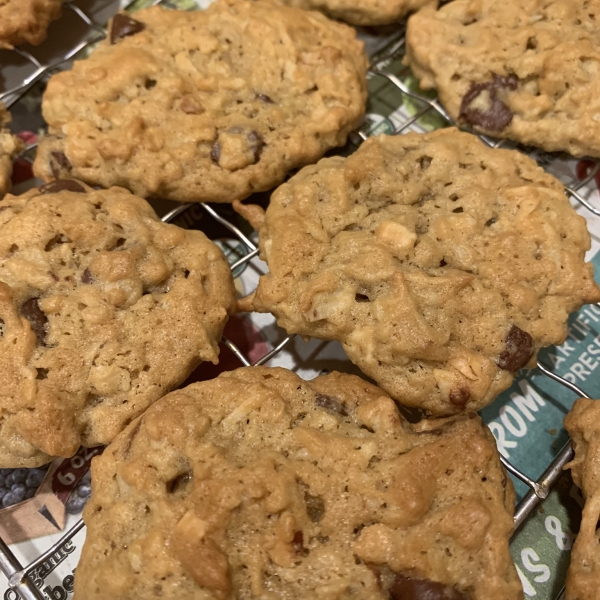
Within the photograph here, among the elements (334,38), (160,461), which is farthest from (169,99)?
(160,461)

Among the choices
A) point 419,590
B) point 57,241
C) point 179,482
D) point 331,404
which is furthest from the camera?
point 57,241

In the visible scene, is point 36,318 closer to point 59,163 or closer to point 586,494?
point 59,163

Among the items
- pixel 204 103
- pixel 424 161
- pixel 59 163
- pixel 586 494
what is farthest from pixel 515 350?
pixel 59 163

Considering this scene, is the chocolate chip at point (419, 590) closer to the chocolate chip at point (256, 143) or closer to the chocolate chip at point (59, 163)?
the chocolate chip at point (256, 143)

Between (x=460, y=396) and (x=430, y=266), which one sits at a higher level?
(x=430, y=266)

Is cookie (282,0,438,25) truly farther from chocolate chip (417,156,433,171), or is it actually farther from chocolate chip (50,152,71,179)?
chocolate chip (50,152,71,179)
